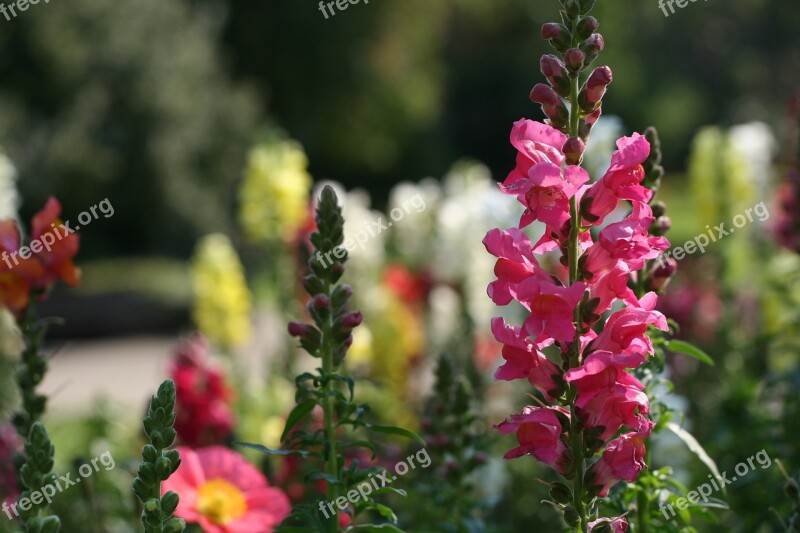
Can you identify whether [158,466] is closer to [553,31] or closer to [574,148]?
[574,148]

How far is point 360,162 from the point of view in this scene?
85.4ft

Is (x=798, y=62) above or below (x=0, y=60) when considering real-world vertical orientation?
above

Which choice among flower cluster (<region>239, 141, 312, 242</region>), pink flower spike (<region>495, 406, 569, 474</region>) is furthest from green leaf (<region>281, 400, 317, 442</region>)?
flower cluster (<region>239, 141, 312, 242</region>)

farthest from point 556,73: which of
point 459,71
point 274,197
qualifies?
point 459,71

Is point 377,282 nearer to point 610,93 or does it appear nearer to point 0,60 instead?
point 0,60

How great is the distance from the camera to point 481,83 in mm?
32625

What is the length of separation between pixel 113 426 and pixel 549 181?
4389 millimetres

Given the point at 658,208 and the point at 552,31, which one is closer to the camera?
the point at 552,31

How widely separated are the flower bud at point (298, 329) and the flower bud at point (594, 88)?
0.76 metres

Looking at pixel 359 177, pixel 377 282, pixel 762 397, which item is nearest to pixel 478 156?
pixel 359 177

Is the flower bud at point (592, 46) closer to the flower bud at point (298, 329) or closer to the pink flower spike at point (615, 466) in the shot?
the pink flower spike at point (615, 466)

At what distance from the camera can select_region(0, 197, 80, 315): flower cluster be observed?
8.59 feet

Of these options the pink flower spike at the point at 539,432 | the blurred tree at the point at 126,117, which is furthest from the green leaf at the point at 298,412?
the blurred tree at the point at 126,117

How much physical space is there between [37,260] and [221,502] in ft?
2.59
